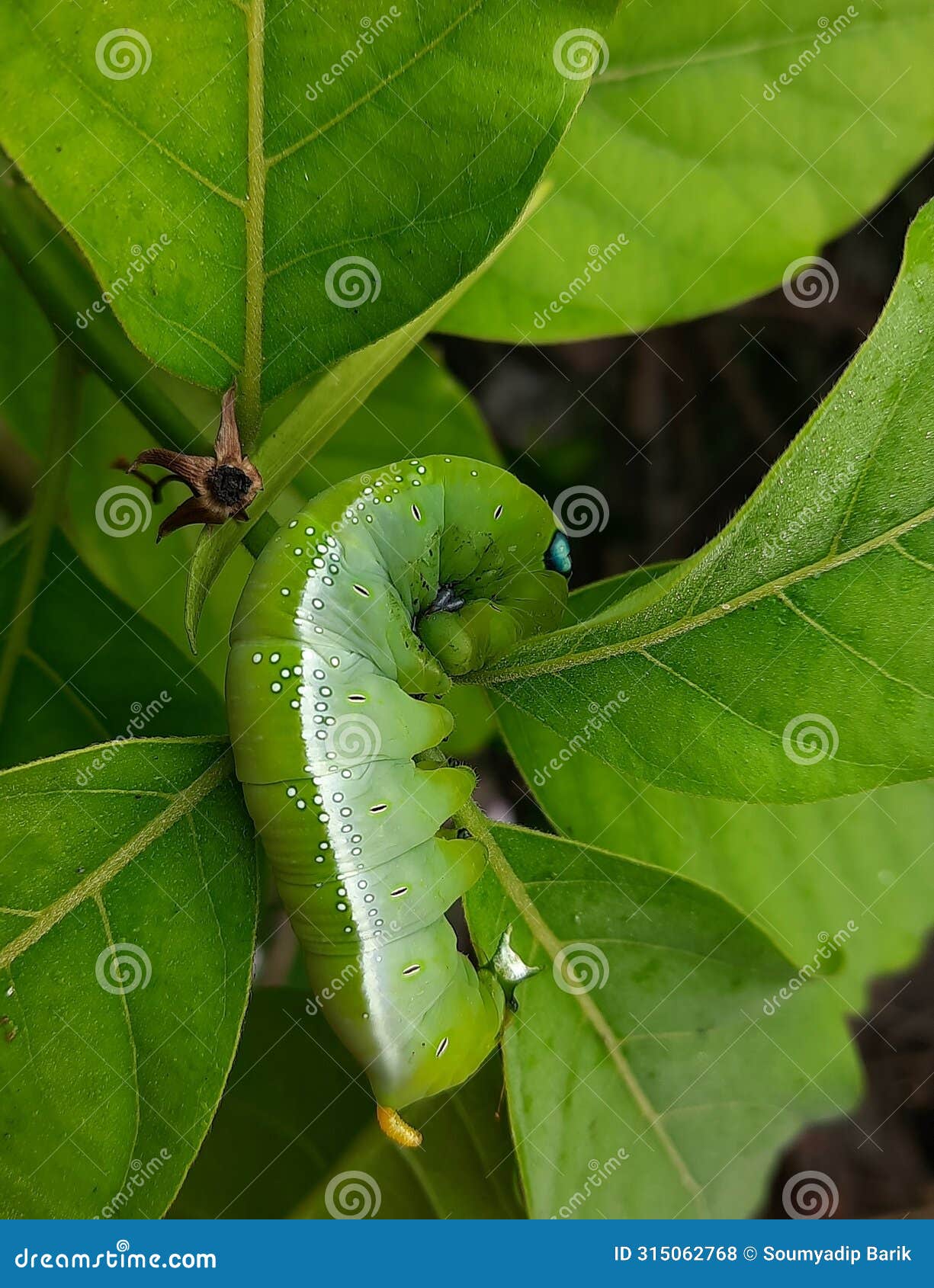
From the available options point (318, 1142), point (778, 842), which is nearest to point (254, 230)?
point (778, 842)

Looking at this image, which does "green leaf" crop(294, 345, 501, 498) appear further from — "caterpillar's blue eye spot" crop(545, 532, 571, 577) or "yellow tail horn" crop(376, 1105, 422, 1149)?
"yellow tail horn" crop(376, 1105, 422, 1149)

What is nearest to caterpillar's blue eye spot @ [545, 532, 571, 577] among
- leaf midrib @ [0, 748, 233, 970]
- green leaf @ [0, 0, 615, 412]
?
green leaf @ [0, 0, 615, 412]

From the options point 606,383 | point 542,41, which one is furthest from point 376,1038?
point 606,383

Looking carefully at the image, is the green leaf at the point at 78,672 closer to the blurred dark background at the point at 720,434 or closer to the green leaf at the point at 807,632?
the green leaf at the point at 807,632

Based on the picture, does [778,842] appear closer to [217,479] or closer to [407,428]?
[407,428]

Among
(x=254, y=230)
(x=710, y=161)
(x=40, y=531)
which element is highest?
(x=710, y=161)

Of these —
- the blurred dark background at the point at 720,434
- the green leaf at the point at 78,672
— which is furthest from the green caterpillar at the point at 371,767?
the blurred dark background at the point at 720,434

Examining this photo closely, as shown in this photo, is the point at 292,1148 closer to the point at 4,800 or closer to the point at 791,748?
the point at 4,800
